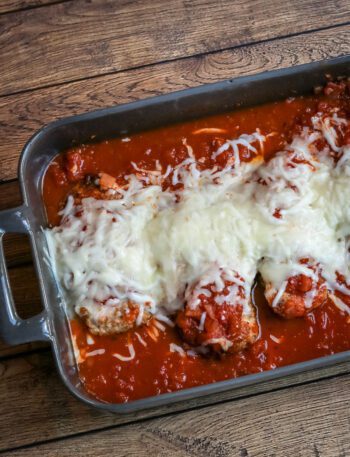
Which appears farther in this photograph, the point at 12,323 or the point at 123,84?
the point at 123,84

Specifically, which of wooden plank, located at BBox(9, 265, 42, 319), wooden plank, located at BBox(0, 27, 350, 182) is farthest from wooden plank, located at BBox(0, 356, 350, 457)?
wooden plank, located at BBox(0, 27, 350, 182)

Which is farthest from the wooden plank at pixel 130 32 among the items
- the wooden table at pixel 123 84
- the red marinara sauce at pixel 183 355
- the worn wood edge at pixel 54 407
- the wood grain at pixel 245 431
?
the wood grain at pixel 245 431

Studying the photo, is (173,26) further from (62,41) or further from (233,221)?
(233,221)

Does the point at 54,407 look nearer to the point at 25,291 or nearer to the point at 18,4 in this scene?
the point at 25,291

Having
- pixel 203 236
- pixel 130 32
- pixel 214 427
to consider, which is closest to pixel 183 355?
pixel 214 427

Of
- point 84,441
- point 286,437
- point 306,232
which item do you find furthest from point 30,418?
point 306,232

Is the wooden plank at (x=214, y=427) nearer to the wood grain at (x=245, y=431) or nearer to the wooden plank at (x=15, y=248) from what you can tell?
the wood grain at (x=245, y=431)
